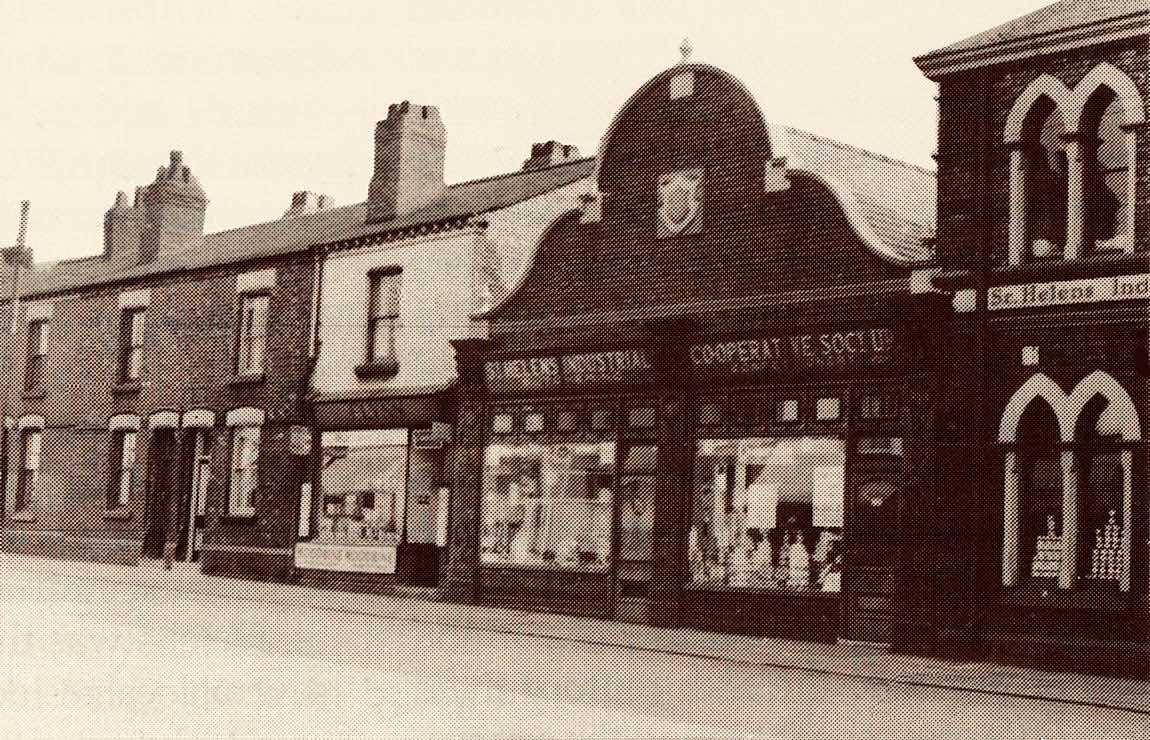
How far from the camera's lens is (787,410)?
20125mm

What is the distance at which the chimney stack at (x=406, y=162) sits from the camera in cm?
2802

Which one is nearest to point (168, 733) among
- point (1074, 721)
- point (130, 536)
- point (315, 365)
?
point (1074, 721)

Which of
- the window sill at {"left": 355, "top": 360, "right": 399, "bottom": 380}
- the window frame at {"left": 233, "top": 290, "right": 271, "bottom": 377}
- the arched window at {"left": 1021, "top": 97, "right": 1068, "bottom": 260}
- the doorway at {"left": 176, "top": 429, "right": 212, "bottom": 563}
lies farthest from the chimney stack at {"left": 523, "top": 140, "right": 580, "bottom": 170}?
the arched window at {"left": 1021, "top": 97, "right": 1068, "bottom": 260}

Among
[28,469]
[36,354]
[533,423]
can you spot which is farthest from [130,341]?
[533,423]

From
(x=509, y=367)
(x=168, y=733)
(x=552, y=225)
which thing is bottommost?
(x=168, y=733)

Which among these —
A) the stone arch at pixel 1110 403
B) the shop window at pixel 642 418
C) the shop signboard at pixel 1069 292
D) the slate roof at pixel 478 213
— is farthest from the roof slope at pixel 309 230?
the stone arch at pixel 1110 403

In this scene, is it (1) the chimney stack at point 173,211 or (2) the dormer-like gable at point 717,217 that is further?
(1) the chimney stack at point 173,211

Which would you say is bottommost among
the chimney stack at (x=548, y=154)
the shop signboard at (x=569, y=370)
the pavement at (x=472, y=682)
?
the pavement at (x=472, y=682)

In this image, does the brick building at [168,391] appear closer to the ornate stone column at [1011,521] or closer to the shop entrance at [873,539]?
the shop entrance at [873,539]

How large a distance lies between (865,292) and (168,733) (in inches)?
443

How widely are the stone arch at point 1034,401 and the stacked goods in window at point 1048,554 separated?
1.01 metres

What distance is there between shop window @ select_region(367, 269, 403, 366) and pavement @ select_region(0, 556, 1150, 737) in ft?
18.9

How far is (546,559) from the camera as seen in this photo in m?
22.6

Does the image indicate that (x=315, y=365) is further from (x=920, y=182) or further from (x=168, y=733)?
(x=168, y=733)
